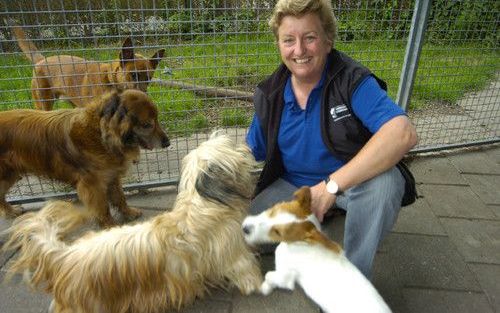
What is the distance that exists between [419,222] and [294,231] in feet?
5.52

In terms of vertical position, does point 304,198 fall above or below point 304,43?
below

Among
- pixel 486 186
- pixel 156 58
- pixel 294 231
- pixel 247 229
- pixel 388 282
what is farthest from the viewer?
pixel 486 186

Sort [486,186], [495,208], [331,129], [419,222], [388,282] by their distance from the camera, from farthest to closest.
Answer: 1. [486,186]
2. [495,208]
3. [419,222]
4. [388,282]
5. [331,129]

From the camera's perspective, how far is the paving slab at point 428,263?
2.64m

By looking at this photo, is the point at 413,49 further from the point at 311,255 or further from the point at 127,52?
the point at 127,52

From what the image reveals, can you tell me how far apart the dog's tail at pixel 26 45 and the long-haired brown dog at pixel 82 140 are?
37.9 inches

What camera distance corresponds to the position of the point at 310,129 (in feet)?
8.29

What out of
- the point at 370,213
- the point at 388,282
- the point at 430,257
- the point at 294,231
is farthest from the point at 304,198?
the point at 430,257

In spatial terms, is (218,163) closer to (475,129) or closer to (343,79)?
(343,79)

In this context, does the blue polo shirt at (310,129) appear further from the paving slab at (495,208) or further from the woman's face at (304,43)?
the paving slab at (495,208)

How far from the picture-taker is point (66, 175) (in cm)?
282

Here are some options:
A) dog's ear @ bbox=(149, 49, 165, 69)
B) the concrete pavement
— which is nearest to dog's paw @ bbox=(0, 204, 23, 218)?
the concrete pavement

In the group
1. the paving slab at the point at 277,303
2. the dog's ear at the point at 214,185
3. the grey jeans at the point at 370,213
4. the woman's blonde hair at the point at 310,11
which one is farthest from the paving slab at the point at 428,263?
the woman's blonde hair at the point at 310,11

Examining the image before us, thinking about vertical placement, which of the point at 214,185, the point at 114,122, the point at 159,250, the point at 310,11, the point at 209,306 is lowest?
the point at 209,306
